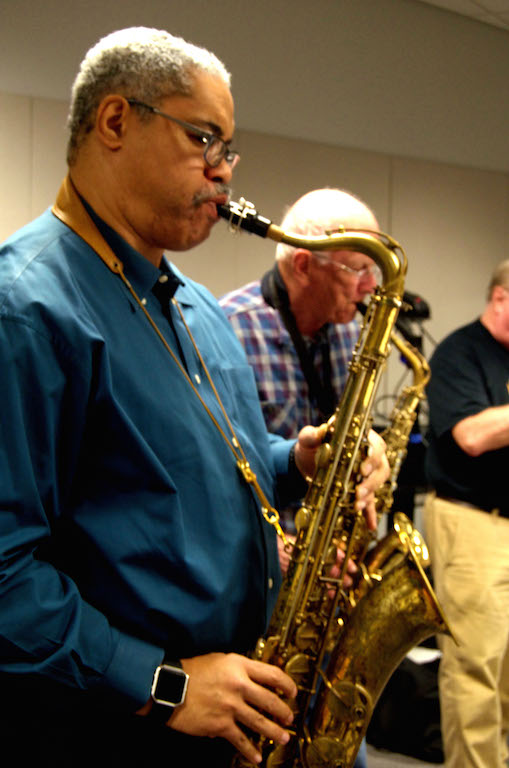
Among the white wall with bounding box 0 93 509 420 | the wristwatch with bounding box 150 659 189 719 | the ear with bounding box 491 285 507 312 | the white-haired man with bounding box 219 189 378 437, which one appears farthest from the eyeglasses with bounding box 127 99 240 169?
the white wall with bounding box 0 93 509 420

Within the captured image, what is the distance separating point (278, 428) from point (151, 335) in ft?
2.77

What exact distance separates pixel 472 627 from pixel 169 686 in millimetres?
1981

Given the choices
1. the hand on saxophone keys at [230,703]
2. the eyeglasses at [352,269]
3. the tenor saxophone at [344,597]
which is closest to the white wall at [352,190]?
the eyeglasses at [352,269]

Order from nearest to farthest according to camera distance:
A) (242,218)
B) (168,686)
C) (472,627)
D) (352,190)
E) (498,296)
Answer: (168,686) < (242,218) < (472,627) < (498,296) < (352,190)

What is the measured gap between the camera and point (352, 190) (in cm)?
472

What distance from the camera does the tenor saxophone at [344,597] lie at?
1.40 metres

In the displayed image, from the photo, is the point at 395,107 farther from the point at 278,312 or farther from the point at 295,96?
the point at 278,312

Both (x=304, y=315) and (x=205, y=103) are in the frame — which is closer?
(x=205, y=103)

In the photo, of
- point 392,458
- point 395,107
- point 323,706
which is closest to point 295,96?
point 395,107

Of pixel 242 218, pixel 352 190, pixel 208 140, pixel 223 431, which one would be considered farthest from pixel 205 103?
pixel 352 190

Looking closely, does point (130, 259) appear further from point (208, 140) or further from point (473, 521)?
point (473, 521)

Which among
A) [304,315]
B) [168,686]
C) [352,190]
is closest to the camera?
[168,686]

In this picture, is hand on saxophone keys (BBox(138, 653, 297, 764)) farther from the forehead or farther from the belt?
the belt

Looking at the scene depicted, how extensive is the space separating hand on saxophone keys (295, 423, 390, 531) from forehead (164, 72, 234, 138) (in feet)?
2.08
